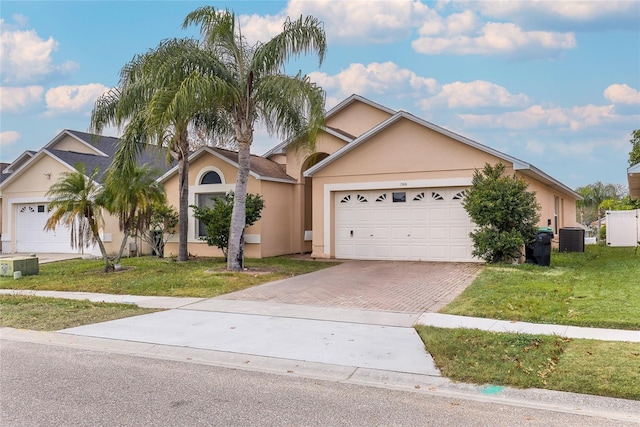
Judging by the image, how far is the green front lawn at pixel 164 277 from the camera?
12.4 metres

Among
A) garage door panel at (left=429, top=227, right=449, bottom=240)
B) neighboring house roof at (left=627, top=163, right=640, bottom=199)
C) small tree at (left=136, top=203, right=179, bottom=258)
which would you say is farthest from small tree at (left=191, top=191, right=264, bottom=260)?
neighboring house roof at (left=627, top=163, right=640, bottom=199)

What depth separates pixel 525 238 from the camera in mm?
15000

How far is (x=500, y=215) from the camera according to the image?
14.6m

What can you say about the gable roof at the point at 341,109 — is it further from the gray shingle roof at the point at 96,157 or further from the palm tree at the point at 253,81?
the palm tree at the point at 253,81

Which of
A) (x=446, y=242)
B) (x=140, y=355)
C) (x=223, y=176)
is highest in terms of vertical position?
(x=223, y=176)

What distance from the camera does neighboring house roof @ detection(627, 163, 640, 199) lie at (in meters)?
14.2

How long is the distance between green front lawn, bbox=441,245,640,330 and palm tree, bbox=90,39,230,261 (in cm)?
833

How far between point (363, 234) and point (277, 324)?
10010mm

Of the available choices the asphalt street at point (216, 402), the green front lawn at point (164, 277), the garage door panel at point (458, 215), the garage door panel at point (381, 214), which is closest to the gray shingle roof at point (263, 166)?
the green front lawn at point (164, 277)

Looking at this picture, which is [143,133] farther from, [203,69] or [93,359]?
[93,359]

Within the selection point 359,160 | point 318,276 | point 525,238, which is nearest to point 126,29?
point 359,160

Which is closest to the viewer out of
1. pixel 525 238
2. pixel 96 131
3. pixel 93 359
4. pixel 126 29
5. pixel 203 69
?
pixel 93 359

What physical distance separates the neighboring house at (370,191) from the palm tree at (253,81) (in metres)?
3.74

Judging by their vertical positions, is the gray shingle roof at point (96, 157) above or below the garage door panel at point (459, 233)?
above
